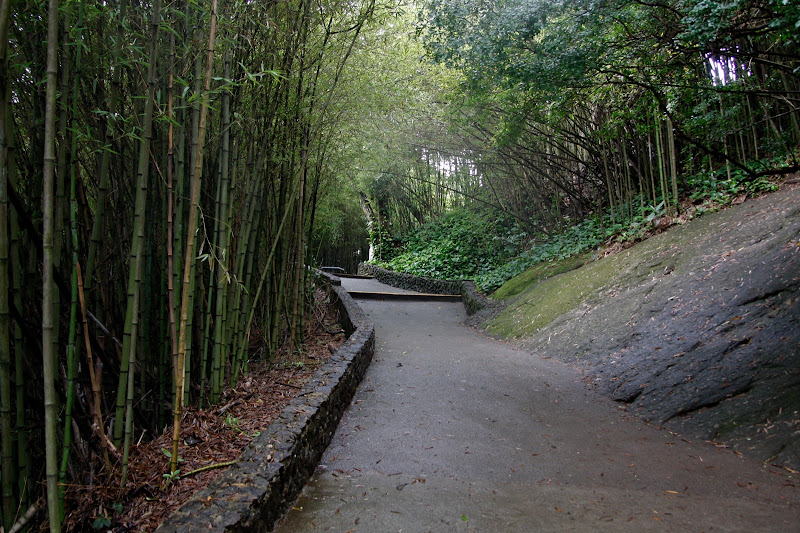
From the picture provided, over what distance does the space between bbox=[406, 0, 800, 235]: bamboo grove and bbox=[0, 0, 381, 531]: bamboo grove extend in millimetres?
1647

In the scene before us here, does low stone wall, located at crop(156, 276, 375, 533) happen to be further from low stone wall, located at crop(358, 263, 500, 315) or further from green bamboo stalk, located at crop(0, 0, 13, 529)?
low stone wall, located at crop(358, 263, 500, 315)

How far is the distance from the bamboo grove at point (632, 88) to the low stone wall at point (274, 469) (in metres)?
2.96

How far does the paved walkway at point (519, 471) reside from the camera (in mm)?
1958

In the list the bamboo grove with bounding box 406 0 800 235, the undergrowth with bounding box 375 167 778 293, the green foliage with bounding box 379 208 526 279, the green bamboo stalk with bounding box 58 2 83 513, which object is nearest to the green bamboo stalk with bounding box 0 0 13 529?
the green bamboo stalk with bounding box 58 2 83 513

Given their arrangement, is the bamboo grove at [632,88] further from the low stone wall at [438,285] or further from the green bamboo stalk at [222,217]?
the green bamboo stalk at [222,217]

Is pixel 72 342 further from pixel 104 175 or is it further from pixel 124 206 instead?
pixel 124 206

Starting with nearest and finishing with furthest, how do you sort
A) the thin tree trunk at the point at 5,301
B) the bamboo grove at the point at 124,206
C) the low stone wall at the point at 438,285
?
the thin tree trunk at the point at 5,301 → the bamboo grove at the point at 124,206 → the low stone wall at the point at 438,285

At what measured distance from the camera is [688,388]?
324 cm

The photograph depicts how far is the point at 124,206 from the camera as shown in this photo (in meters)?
2.27

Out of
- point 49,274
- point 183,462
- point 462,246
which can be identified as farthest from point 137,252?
point 462,246

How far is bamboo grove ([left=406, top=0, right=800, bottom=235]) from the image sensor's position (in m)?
3.88

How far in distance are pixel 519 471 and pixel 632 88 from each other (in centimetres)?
458

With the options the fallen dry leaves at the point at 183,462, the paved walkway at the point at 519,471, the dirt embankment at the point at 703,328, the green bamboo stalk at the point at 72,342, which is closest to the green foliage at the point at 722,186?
the dirt embankment at the point at 703,328

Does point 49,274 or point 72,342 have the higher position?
point 49,274
